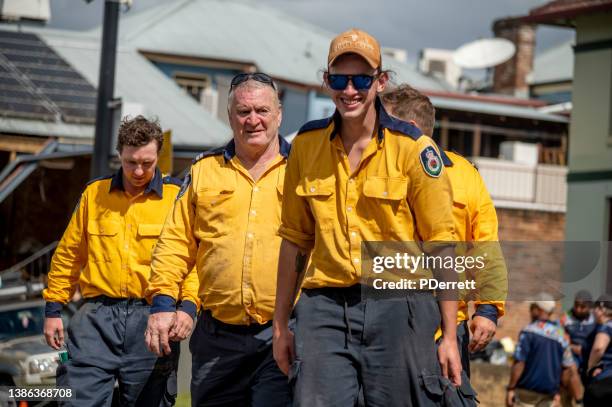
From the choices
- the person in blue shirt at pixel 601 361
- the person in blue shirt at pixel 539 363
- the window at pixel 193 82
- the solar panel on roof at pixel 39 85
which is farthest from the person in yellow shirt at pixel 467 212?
the window at pixel 193 82

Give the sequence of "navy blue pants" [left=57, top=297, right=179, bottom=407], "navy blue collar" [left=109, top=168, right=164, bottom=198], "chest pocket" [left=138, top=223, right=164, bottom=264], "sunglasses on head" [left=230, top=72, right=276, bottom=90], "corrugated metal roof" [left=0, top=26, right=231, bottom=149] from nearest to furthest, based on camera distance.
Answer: "sunglasses on head" [left=230, top=72, right=276, bottom=90], "navy blue pants" [left=57, top=297, right=179, bottom=407], "chest pocket" [left=138, top=223, right=164, bottom=264], "navy blue collar" [left=109, top=168, right=164, bottom=198], "corrugated metal roof" [left=0, top=26, right=231, bottom=149]

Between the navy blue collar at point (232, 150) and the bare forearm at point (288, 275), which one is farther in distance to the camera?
the navy blue collar at point (232, 150)

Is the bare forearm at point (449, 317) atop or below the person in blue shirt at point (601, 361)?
atop

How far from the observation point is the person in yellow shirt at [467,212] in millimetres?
7070

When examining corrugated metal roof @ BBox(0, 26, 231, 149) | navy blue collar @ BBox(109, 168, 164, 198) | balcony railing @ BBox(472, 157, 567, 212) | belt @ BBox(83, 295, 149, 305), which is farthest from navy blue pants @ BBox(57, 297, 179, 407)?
balcony railing @ BBox(472, 157, 567, 212)

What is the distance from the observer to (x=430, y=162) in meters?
5.64

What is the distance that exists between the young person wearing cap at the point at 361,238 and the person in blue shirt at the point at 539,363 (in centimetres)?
1103

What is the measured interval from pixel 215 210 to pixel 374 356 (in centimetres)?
201

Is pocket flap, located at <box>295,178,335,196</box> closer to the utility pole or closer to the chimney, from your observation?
the utility pole

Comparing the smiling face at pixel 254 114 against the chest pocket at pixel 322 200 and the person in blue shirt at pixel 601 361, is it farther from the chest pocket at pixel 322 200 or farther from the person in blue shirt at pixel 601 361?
the person in blue shirt at pixel 601 361

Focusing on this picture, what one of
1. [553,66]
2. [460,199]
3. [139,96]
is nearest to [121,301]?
[460,199]

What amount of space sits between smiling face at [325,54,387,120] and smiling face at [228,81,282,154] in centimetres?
162

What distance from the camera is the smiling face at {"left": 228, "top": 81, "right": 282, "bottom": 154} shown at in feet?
23.9

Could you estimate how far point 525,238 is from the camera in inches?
1458
